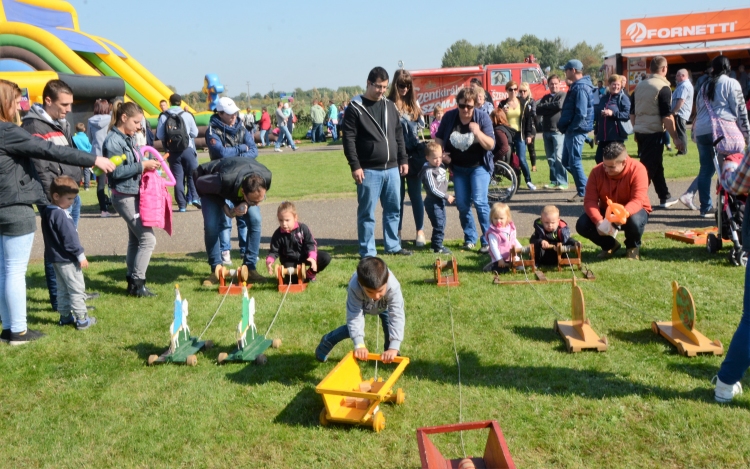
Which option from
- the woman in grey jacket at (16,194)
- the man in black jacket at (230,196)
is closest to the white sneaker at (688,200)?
the man in black jacket at (230,196)

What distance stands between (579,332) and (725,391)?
1.25m

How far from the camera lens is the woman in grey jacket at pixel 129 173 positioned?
6578 mm

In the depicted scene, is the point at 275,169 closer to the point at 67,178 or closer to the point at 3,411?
the point at 67,178

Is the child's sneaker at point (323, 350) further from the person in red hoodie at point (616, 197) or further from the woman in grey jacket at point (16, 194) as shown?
the person in red hoodie at point (616, 197)

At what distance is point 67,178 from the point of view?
5.98 metres

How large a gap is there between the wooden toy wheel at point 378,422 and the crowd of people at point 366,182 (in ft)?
1.57

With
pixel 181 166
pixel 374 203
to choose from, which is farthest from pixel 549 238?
pixel 181 166

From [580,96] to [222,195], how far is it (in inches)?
246

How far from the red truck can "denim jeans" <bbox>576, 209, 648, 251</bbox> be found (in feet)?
71.9

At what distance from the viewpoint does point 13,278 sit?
551cm

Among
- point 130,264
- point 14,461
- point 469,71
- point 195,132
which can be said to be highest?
point 469,71

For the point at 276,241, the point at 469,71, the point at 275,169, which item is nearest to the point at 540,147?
the point at 275,169

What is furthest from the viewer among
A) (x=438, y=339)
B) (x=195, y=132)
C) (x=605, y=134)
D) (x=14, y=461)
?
(x=195, y=132)

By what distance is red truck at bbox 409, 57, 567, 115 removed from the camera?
29.4 metres
